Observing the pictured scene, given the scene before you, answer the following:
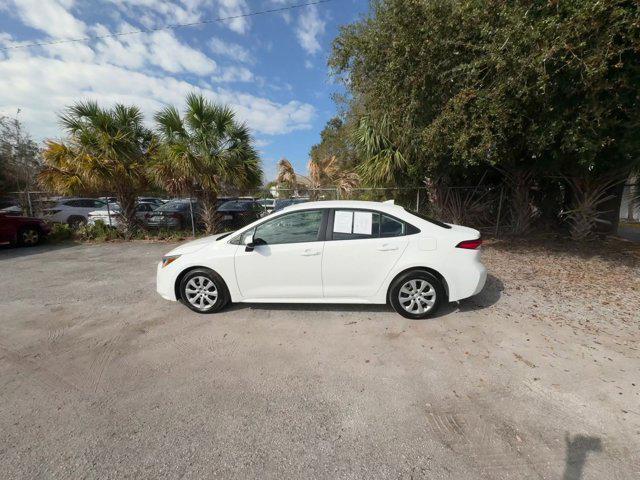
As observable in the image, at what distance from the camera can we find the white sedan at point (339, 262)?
3668mm

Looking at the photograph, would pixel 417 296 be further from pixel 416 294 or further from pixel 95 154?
pixel 95 154

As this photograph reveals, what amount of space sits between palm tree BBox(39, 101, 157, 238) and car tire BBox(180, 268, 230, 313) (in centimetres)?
670

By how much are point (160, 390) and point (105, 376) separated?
667 millimetres

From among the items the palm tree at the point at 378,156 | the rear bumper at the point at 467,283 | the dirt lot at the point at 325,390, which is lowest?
the dirt lot at the point at 325,390

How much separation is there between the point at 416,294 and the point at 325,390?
5.82 feet

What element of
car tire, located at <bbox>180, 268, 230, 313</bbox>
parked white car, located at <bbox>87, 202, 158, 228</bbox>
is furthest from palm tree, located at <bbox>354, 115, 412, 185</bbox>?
parked white car, located at <bbox>87, 202, 158, 228</bbox>

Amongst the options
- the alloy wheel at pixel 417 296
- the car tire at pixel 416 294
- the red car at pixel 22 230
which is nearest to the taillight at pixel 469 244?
the car tire at pixel 416 294

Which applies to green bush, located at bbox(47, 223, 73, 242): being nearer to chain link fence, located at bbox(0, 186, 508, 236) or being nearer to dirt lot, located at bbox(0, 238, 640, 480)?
chain link fence, located at bbox(0, 186, 508, 236)

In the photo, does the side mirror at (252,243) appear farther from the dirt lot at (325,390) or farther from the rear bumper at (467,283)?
the rear bumper at (467,283)

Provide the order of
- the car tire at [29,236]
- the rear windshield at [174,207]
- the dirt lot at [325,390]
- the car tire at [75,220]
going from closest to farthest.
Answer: the dirt lot at [325,390], the car tire at [29,236], the rear windshield at [174,207], the car tire at [75,220]

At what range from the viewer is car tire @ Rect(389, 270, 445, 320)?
3682 millimetres

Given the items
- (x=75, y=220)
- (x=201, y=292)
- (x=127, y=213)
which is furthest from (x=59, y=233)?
(x=201, y=292)

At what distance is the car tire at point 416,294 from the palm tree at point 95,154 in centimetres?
867

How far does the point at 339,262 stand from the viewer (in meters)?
3.69
